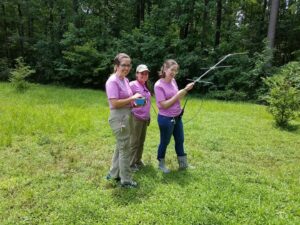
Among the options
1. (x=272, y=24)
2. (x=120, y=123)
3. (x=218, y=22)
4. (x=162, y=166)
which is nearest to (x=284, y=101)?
(x=162, y=166)

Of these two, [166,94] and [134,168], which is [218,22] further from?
[134,168]

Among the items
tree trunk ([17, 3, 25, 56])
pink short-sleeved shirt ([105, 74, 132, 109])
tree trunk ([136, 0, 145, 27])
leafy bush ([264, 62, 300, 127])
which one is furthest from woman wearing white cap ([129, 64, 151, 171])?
tree trunk ([17, 3, 25, 56])

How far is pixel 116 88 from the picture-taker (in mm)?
3232

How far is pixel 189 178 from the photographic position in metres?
3.83

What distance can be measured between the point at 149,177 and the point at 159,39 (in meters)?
11.6

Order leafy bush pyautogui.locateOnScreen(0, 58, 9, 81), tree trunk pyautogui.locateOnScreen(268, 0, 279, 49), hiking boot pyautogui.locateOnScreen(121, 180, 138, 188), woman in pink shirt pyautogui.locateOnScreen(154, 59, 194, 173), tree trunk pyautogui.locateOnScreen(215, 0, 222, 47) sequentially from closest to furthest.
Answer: hiking boot pyautogui.locateOnScreen(121, 180, 138, 188) < woman in pink shirt pyautogui.locateOnScreen(154, 59, 194, 173) < tree trunk pyautogui.locateOnScreen(268, 0, 279, 49) < tree trunk pyautogui.locateOnScreen(215, 0, 222, 47) < leafy bush pyautogui.locateOnScreen(0, 58, 9, 81)

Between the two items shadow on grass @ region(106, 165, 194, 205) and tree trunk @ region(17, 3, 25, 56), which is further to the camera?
tree trunk @ region(17, 3, 25, 56)

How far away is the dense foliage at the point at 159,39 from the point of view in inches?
539

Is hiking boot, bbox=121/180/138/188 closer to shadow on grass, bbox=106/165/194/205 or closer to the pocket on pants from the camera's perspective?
shadow on grass, bbox=106/165/194/205

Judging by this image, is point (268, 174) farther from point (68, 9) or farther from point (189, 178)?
point (68, 9)

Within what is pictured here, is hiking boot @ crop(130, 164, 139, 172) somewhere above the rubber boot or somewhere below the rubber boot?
below

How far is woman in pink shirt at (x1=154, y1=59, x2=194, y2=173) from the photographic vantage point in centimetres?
366

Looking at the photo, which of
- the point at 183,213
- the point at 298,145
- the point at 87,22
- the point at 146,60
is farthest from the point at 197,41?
the point at 183,213

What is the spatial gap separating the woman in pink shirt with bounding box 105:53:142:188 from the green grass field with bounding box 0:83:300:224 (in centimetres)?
39
